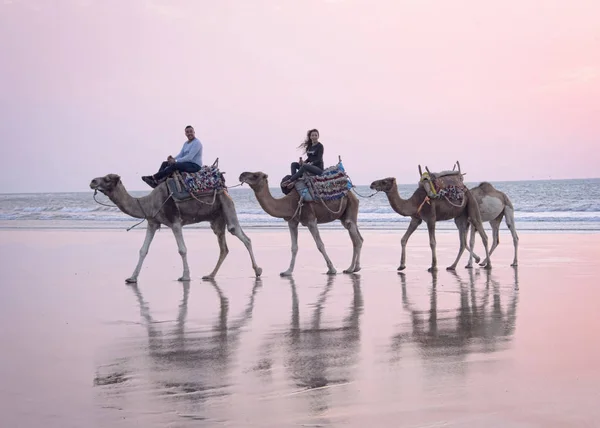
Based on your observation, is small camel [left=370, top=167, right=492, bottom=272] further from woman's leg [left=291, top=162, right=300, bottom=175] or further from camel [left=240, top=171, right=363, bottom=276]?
woman's leg [left=291, top=162, right=300, bottom=175]

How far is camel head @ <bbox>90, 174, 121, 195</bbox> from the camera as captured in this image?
12344 mm

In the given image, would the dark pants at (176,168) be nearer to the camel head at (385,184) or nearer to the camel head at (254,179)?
the camel head at (254,179)

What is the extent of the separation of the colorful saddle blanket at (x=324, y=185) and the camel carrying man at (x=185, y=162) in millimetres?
1734

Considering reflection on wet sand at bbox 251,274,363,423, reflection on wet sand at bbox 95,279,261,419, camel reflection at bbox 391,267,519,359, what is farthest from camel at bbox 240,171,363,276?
reflection on wet sand at bbox 95,279,261,419

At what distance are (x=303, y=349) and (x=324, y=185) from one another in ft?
Result: 22.4

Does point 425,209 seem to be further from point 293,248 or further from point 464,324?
point 464,324


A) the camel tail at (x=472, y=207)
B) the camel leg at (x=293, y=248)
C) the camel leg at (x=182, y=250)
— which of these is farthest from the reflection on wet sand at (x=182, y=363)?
the camel tail at (x=472, y=207)

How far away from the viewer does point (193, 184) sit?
12.7 m

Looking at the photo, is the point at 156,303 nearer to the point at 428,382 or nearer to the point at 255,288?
the point at 255,288

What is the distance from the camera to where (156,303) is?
10023 millimetres

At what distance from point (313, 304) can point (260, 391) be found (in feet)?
14.0

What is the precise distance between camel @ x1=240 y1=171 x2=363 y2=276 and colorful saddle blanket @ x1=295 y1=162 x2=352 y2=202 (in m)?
0.12

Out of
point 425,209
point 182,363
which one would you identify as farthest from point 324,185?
point 182,363

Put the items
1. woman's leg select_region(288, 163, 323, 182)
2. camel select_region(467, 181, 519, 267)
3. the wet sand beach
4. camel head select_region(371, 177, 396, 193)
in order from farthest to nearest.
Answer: camel select_region(467, 181, 519, 267)
camel head select_region(371, 177, 396, 193)
woman's leg select_region(288, 163, 323, 182)
the wet sand beach
